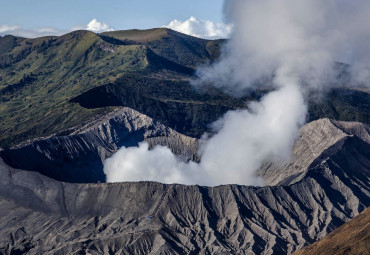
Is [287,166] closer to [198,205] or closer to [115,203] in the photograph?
[198,205]

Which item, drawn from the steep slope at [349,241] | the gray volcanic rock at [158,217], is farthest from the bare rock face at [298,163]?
the steep slope at [349,241]

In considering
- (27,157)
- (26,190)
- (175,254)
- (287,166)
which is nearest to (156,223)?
(175,254)

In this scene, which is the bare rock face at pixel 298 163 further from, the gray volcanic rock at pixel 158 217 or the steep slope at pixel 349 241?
the steep slope at pixel 349 241

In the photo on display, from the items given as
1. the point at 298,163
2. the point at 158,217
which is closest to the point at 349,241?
the point at 158,217

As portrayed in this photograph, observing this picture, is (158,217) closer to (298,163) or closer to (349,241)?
(349,241)

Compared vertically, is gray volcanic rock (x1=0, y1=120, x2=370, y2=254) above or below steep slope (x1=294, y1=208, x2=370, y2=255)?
above

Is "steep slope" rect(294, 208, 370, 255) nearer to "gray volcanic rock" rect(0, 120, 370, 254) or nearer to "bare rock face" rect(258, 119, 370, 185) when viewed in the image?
"gray volcanic rock" rect(0, 120, 370, 254)

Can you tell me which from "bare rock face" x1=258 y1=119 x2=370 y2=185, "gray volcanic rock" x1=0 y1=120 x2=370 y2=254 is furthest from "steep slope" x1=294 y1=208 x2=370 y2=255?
"bare rock face" x1=258 y1=119 x2=370 y2=185
